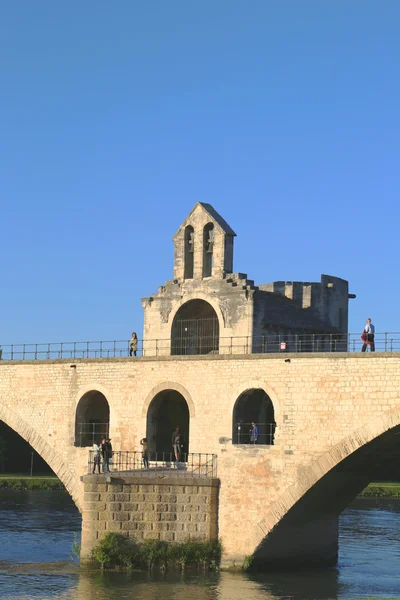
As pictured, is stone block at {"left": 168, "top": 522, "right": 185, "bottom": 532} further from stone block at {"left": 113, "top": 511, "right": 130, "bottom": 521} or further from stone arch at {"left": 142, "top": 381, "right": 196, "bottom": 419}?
stone arch at {"left": 142, "top": 381, "right": 196, "bottom": 419}

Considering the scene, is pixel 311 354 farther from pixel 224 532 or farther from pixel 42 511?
pixel 42 511

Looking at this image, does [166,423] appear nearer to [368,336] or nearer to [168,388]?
[168,388]

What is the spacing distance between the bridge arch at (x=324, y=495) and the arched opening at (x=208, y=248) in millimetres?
9195

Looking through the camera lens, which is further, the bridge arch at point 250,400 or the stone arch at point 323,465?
the bridge arch at point 250,400

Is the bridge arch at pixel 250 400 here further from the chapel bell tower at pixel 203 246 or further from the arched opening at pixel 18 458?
the arched opening at pixel 18 458

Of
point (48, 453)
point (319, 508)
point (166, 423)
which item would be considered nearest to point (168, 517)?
point (319, 508)

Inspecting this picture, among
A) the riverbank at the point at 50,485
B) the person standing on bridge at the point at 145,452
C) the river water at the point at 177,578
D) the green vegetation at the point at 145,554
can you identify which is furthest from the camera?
the riverbank at the point at 50,485

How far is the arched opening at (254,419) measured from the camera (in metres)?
32.8

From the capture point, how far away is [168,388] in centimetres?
3456

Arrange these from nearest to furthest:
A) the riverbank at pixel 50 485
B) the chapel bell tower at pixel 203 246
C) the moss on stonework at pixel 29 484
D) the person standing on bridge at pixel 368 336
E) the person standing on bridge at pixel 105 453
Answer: the person standing on bridge at pixel 368 336
the person standing on bridge at pixel 105 453
the chapel bell tower at pixel 203 246
the riverbank at pixel 50 485
the moss on stonework at pixel 29 484

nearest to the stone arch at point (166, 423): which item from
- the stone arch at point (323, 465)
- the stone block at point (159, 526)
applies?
the stone block at point (159, 526)

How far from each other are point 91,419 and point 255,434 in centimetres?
755

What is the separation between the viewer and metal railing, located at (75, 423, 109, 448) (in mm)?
37219

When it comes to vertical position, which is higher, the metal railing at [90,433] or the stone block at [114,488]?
the metal railing at [90,433]
